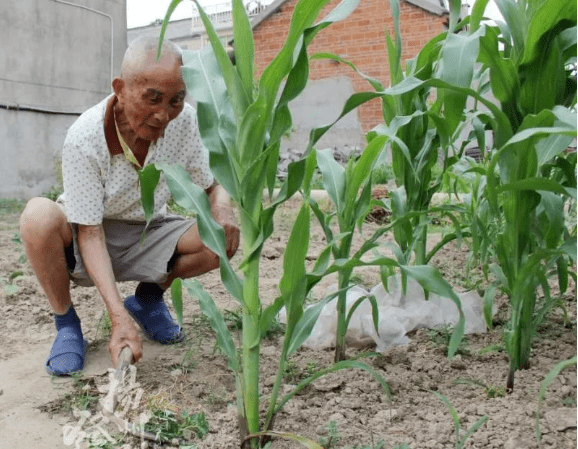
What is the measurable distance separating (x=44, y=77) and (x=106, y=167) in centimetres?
602

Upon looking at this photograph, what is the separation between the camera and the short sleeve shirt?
6.47 feet

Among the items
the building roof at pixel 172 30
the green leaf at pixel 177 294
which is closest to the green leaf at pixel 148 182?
the green leaf at pixel 177 294

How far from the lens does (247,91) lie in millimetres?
1331

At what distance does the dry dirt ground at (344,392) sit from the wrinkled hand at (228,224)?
38 cm

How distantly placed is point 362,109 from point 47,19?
506cm

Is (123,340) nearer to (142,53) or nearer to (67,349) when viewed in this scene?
(67,349)

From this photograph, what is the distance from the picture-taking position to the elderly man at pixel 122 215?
1.77 m

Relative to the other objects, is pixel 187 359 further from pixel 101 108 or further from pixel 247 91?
pixel 247 91

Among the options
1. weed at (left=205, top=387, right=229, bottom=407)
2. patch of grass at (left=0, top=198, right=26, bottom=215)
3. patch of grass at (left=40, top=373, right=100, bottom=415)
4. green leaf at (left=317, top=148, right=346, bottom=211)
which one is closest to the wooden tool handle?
patch of grass at (left=40, top=373, right=100, bottom=415)

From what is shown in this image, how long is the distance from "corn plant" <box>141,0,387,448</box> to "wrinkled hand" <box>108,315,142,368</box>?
372mm

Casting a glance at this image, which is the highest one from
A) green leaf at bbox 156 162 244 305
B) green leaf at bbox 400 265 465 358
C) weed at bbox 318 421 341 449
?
green leaf at bbox 156 162 244 305

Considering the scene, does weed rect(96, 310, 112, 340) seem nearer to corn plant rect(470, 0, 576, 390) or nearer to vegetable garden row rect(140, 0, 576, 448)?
vegetable garden row rect(140, 0, 576, 448)

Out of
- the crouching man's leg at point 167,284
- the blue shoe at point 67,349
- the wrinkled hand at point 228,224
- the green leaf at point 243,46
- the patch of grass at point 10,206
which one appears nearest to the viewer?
Answer: the green leaf at point 243,46

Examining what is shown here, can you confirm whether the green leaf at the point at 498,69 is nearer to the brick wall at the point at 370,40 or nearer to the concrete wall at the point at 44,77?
the concrete wall at the point at 44,77
